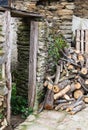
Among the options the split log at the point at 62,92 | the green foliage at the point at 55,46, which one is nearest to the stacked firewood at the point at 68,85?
the split log at the point at 62,92

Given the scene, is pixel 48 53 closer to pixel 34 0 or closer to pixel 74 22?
pixel 34 0

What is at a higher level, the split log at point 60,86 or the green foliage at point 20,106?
the split log at point 60,86

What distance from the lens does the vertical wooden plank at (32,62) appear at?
7328 mm

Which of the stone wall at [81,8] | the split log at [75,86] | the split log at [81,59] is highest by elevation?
the stone wall at [81,8]

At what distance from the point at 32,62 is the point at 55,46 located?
4.36ft

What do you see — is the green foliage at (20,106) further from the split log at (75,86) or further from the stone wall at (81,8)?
the stone wall at (81,8)

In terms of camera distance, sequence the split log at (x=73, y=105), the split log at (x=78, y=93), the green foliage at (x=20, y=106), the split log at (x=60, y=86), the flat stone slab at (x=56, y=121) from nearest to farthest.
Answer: the flat stone slab at (x=56, y=121) < the green foliage at (x=20, y=106) < the split log at (x=73, y=105) < the split log at (x=60, y=86) < the split log at (x=78, y=93)

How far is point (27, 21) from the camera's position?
305 inches

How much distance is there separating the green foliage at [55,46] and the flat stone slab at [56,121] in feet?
Answer: 5.32

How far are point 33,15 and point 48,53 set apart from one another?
1.37 m

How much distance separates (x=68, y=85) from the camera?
7914mm

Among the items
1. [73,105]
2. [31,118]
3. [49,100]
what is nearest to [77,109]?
[73,105]

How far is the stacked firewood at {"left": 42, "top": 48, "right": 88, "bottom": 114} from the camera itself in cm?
762

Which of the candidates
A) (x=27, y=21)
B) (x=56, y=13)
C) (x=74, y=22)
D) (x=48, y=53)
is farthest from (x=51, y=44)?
(x=74, y=22)
